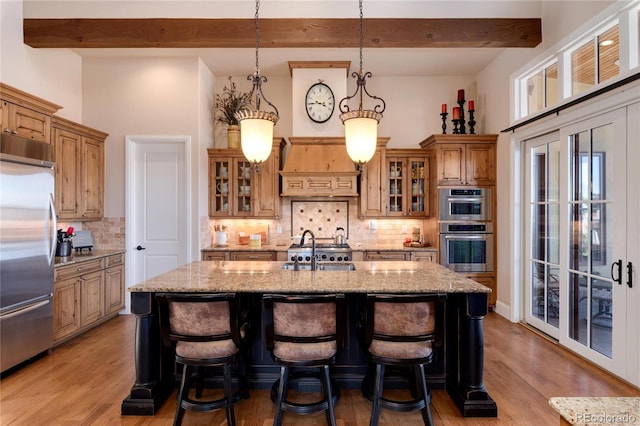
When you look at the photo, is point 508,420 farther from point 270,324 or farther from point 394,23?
point 394,23

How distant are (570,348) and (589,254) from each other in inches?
40.7

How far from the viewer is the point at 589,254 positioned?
11.3 ft

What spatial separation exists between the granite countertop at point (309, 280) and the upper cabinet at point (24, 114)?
2122 millimetres

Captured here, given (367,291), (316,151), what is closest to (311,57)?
(316,151)

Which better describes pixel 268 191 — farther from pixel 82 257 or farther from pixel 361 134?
pixel 361 134

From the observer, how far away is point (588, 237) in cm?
347

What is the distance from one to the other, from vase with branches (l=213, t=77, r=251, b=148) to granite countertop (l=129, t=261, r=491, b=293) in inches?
108

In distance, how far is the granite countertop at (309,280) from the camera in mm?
2457

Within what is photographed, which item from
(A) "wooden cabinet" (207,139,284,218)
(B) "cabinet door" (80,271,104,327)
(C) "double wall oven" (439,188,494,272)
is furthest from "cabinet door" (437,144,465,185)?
(B) "cabinet door" (80,271,104,327)

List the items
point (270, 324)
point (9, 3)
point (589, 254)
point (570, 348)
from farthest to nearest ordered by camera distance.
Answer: point (9, 3), point (570, 348), point (589, 254), point (270, 324)

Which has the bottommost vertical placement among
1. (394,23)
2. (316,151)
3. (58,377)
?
(58,377)

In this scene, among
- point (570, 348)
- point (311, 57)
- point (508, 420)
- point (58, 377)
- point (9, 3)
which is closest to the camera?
point (508, 420)

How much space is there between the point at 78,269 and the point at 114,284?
80cm

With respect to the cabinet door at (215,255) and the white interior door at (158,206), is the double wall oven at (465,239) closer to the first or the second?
the cabinet door at (215,255)
